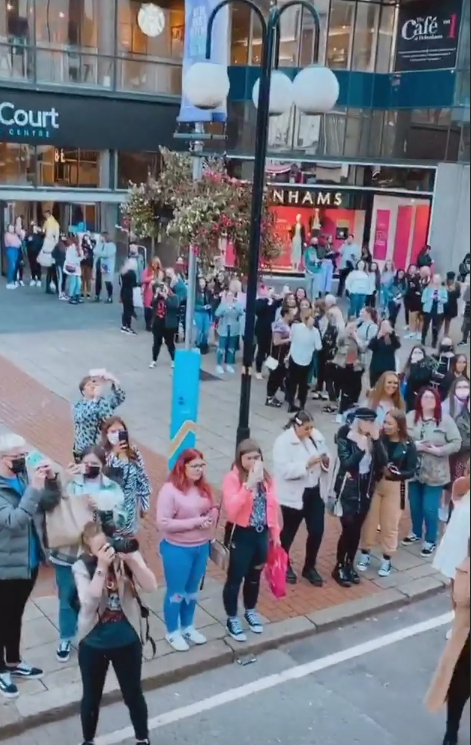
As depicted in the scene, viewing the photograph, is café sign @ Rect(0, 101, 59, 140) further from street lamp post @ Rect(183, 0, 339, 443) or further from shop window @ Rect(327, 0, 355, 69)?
street lamp post @ Rect(183, 0, 339, 443)

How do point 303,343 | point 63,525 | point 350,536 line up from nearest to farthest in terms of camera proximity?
point 63,525 → point 350,536 → point 303,343

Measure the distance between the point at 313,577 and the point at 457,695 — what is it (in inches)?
96.9

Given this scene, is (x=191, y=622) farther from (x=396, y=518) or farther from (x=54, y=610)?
(x=396, y=518)

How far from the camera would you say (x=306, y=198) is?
26.1m

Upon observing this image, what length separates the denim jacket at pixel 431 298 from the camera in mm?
16484

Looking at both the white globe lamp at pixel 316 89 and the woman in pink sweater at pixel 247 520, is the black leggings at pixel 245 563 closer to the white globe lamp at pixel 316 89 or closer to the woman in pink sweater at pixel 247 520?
the woman in pink sweater at pixel 247 520

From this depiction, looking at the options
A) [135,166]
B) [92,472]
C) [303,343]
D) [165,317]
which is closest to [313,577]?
[92,472]

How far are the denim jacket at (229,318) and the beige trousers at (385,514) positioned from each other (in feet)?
23.4

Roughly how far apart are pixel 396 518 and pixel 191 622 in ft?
7.27

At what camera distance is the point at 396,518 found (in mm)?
7367

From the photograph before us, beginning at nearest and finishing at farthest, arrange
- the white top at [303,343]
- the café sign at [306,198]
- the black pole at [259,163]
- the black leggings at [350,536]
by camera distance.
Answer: the black leggings at [350,536] < the black pole at [259,163] < the white top at [303,343] < the café sign at [306,198]

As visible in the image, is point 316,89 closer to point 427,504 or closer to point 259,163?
point 259,163

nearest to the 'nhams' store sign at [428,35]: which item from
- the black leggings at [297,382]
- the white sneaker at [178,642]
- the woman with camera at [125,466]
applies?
the black leggings at [297,382]

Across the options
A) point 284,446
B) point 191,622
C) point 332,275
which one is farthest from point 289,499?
point 332,275
